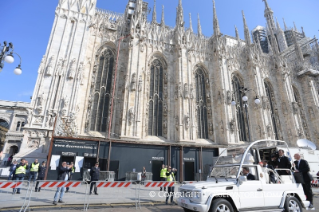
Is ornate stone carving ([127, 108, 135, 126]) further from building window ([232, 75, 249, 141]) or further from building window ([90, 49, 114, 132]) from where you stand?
building window ([232, 75, 249, 141])

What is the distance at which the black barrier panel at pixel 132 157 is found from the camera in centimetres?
1535

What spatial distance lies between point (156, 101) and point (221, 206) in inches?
653

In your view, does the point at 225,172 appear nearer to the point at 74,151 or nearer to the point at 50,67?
the point at 74,151

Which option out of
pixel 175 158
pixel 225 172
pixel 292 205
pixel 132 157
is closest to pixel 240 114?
pixel 175 158

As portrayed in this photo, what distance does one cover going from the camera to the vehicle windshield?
640 centimetres

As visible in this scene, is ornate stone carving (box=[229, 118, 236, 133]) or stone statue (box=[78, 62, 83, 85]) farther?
ornate stone carving (box=[229, 118, 236, 133])

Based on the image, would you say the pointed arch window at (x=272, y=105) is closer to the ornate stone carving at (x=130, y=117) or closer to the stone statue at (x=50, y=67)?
the ornate stone carving at (x=130, y=117)

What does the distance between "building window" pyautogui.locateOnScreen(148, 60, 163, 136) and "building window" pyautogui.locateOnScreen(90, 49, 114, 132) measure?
15.8 ft

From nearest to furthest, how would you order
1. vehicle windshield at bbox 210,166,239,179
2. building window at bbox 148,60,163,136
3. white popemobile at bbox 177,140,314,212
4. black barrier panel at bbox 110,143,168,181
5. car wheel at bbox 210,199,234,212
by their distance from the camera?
car wheel at bbox 210,199,234,212
white popemobile at bbox 177,140,314,212
vehicle windshield at bbox 210,166,239,179
black barrier panel at bbox 110,143,168,181
building window at bbox 148,60,163,136

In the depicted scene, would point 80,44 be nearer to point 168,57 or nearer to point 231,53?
point 168,57

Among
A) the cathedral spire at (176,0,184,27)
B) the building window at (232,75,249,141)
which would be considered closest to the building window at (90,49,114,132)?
the cathedral spire at (176,0,184,27)

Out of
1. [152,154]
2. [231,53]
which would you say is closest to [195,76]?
[231,53]

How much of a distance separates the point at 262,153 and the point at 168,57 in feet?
56.1

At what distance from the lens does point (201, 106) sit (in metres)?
23.4
